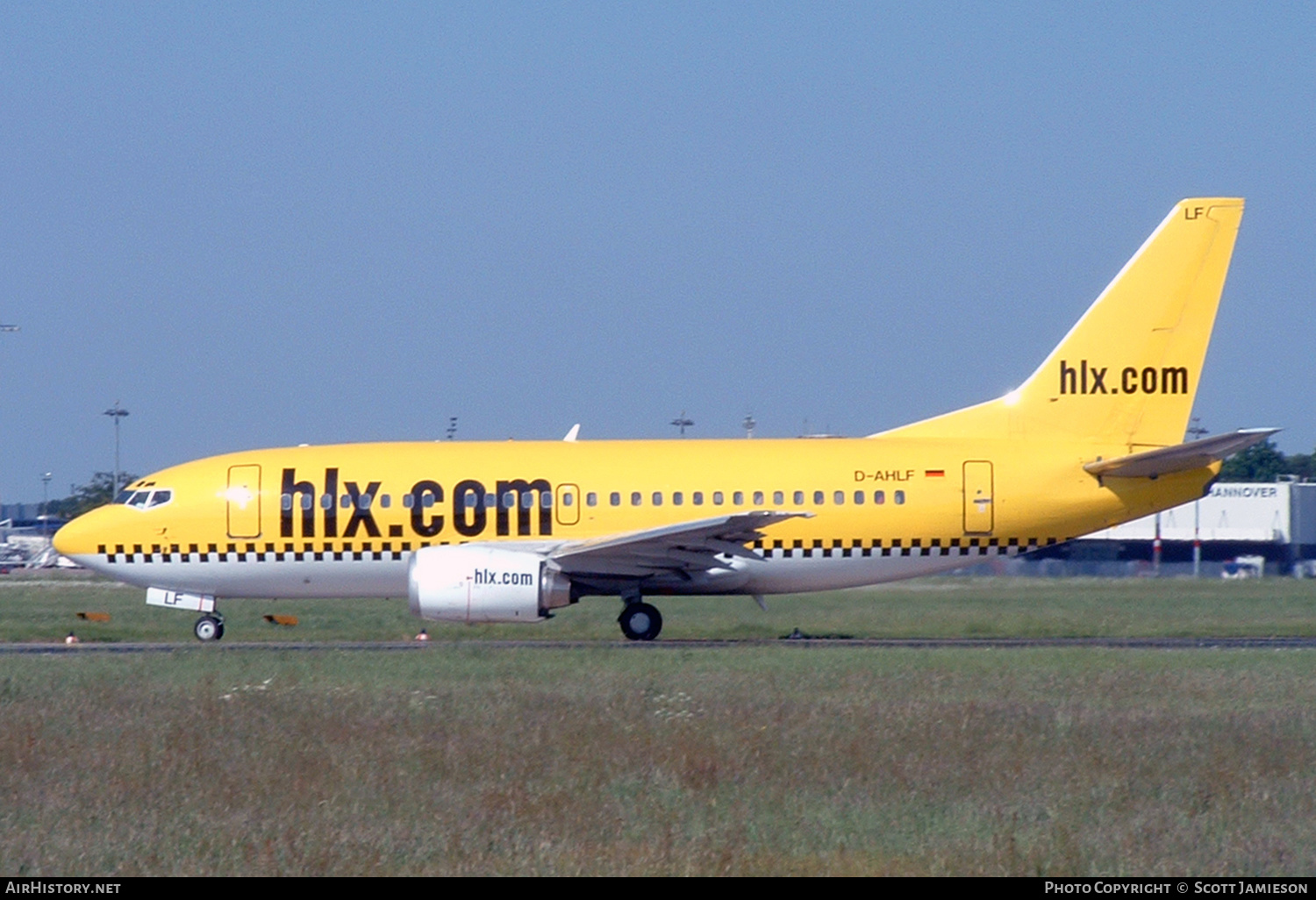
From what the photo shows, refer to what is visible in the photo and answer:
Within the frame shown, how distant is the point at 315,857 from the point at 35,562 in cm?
7295

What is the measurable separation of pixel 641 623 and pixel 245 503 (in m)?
6.18

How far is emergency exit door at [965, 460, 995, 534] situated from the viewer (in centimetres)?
2208

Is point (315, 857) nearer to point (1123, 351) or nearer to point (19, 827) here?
point (19, 827)

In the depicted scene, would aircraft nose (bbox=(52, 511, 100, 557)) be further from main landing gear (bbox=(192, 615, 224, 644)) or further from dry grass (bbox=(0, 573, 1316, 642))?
main landing gear (bbox=(192, 615, 224, 644))

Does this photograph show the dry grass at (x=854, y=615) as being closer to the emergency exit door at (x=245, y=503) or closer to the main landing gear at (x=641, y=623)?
the main landing gear at (x=641, y=623)

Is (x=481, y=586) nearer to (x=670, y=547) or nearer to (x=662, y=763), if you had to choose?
(x=670, y=547)

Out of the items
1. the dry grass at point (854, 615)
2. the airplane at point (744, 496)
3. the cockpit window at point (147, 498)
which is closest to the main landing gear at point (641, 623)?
the airplane at point (744, 496)

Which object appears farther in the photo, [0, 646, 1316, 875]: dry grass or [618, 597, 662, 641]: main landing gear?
[618, 597, 662, 641]: main landing gear

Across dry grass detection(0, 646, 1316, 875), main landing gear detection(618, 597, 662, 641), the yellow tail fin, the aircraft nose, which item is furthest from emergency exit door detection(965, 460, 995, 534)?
the aircraft nose

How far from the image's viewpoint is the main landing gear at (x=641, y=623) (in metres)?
22.4

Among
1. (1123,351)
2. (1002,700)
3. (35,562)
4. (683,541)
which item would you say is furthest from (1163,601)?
(35,562)

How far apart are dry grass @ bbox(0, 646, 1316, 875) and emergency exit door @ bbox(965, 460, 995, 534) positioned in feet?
19.5

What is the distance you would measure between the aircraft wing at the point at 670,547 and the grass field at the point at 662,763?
2.70m

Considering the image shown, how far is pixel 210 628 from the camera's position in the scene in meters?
23.5
